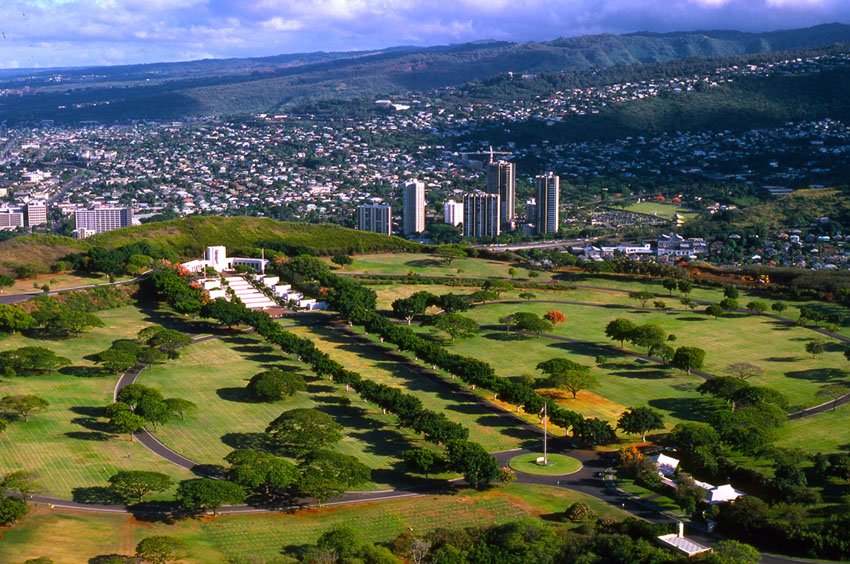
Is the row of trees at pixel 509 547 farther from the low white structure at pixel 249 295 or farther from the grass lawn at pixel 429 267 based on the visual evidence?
the grass lawn at pixel 429 267

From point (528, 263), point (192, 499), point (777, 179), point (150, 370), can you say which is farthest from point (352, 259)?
point (777, 179)

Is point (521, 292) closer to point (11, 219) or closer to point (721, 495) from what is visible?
point (721, 495)

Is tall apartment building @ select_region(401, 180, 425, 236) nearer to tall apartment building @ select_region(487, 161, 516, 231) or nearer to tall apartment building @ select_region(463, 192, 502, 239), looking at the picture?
tall apartment building @ select_region(463, 192, 502, 239)

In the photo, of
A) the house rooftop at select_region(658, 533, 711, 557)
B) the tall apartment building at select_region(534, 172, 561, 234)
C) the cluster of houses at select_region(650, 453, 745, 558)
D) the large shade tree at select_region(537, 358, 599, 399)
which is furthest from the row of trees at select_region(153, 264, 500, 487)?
the tall apartment building at select_region(534, 172, 561, 234)

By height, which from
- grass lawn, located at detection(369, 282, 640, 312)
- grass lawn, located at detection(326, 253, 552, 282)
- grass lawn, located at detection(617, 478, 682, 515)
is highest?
grass lawn, located at detection(326, 253, 552, 282)

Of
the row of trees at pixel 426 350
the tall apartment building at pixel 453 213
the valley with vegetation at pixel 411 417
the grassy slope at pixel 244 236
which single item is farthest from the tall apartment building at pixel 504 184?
the row of trees at pixel 426 350
